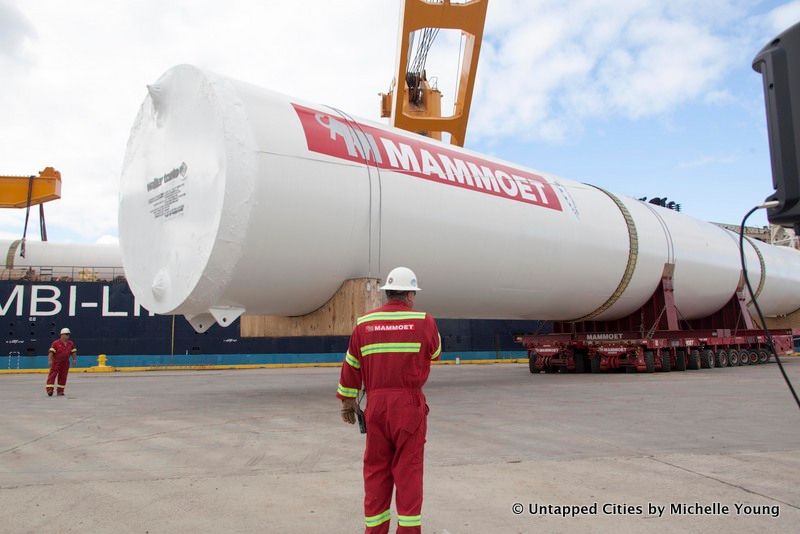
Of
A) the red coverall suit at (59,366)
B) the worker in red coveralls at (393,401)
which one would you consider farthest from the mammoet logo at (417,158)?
the red coverall suit at (59,366)

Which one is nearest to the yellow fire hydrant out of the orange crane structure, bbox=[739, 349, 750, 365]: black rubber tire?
the orange crane structure

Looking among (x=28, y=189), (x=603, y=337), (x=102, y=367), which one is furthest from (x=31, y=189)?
(x=603, y=337)

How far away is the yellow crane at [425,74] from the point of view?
20141 mm

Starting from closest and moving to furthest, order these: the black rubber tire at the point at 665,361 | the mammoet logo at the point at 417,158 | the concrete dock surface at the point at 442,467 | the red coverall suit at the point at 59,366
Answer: the concrete dock surface at the point at 442,467, the mammoet logo at the point at 417,158, the red coverall suit at the point at 59,366, the black rubber tire at the point at 665,361

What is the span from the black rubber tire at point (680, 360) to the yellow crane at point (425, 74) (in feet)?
36.3

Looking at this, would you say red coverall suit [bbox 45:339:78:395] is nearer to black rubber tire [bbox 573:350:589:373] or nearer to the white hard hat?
the white hard hat

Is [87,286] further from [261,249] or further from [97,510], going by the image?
[97,510]

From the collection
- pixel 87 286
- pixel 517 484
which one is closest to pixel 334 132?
pixel 517 484

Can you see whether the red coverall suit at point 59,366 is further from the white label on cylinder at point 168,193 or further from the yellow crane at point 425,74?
the yellow crane at point 425,74

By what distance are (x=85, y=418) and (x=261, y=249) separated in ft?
10.6

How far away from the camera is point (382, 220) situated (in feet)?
28.7

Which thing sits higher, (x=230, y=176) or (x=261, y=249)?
(x=230, y=176)

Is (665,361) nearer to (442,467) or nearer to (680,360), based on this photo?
(680,360)

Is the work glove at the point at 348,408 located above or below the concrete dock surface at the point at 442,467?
above
